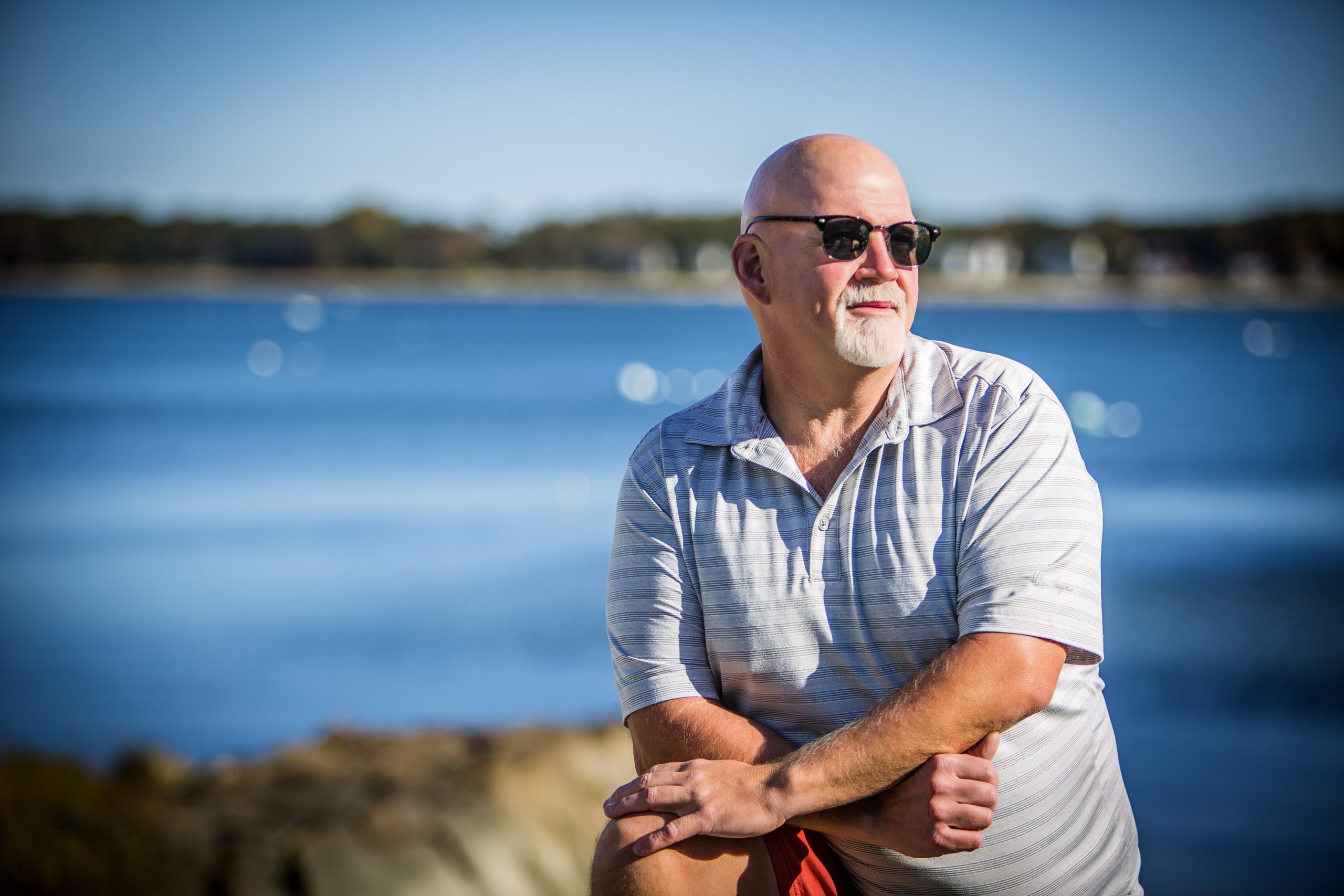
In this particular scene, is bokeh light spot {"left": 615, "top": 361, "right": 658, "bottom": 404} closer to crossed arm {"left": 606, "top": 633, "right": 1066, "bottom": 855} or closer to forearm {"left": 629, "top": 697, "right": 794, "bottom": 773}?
forearm {"left": 629, "top": 697, "right": 794, "bottom": 773}

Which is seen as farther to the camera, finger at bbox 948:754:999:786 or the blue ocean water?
the blue ocean water

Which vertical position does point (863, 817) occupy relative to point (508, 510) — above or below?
above

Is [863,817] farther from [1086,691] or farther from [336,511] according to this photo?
[336,511]

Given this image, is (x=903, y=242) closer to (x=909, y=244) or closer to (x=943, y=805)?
(x=909, y=244)

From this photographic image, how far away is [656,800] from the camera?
2334 mm

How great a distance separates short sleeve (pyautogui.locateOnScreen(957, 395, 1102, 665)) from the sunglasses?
44cm

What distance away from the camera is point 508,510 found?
19875mm

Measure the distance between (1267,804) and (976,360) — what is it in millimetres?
6520

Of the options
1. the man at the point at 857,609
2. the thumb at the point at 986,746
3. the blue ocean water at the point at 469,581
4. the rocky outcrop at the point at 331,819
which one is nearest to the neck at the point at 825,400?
the man at the point at 857,609

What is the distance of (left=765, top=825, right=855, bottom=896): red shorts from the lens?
245cm

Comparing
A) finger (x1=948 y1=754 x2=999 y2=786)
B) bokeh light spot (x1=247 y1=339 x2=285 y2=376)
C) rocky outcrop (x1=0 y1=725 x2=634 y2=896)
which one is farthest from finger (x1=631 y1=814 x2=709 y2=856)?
bokeh light spot (x1=247 y1=339 x2=285 y2=376)

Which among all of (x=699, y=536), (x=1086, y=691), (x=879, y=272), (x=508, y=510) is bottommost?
(x=508, y=510)

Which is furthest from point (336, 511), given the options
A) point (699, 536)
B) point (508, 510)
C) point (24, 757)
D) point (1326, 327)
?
point (1326, 327)

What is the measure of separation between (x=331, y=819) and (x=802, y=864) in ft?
10.3
